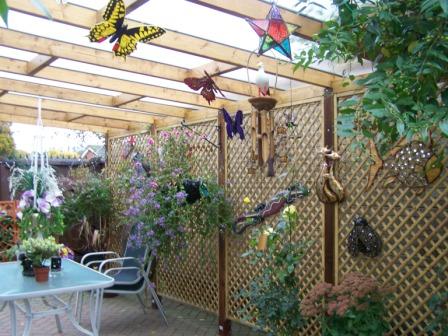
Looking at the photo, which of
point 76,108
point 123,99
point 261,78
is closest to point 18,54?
point 123,99

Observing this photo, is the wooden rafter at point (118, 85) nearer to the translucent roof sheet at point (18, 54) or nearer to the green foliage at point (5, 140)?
the translucent roof sheet at point (18, 54)

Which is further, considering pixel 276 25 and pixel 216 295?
pixel 216 295

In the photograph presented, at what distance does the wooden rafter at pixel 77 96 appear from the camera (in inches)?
168

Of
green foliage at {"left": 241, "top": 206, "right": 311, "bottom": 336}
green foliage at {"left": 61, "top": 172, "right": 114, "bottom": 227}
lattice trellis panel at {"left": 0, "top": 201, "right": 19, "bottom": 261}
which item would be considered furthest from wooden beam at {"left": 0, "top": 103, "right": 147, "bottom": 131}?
green foliage at {"left": 241, "top": 206, "right": 311, "bottom": 336}

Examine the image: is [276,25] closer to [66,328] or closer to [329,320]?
[329,320]

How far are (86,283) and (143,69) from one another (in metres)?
1.70

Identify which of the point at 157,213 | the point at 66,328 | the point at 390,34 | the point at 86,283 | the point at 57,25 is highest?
the point at 57,25

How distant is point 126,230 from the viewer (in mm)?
6285

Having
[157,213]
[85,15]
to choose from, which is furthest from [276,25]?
[157,213]

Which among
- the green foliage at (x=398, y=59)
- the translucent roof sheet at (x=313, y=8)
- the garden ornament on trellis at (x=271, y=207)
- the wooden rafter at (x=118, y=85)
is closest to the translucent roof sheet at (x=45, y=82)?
the wooden rafter at (x=118, y=85)

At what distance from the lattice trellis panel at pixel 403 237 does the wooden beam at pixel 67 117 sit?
333 centimetres

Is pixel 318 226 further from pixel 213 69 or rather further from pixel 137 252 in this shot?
pixel 137 252

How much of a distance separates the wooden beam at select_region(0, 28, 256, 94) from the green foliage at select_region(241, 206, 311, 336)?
1.38 meters

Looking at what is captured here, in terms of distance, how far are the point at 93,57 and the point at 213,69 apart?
3.10ft
